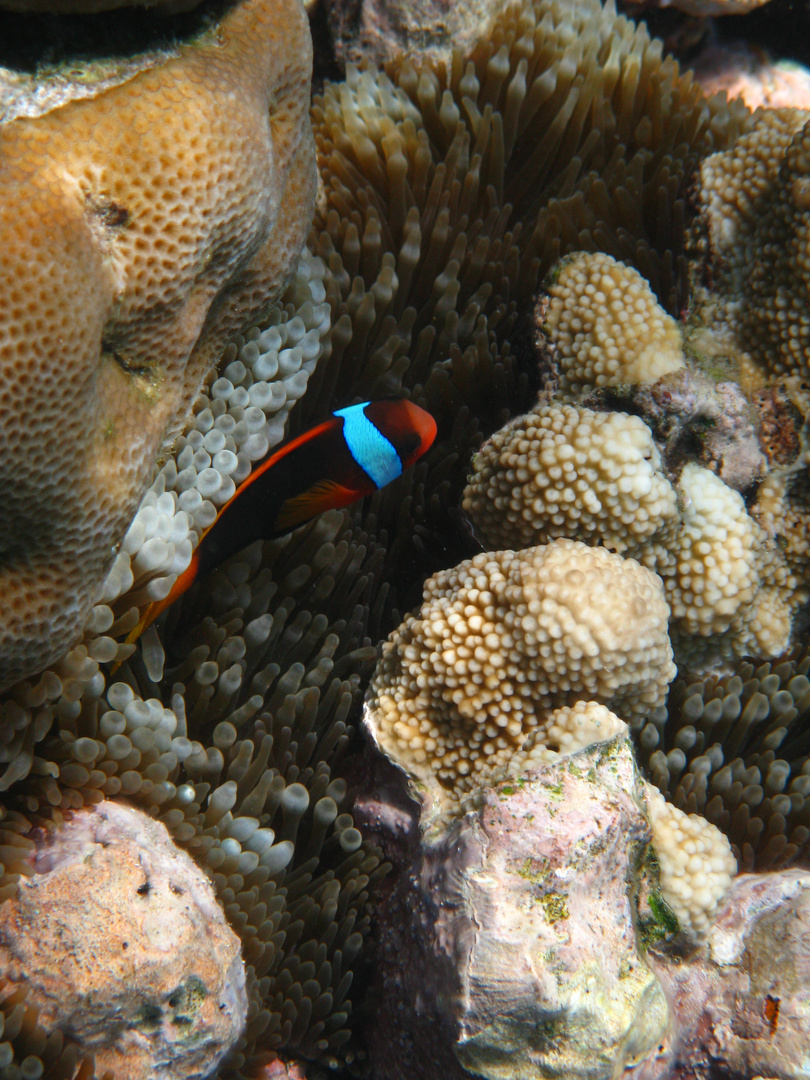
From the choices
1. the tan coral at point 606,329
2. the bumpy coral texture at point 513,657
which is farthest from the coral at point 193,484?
the tan coral at point 606,329

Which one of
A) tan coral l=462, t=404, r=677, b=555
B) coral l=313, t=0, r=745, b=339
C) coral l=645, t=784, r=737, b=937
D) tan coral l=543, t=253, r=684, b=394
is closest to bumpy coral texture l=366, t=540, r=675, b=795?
tan coral l=462, t=404, r=677, b=555

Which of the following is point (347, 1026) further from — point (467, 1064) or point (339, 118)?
point (339, 118)

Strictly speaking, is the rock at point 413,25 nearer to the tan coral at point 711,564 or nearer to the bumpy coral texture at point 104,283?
the bumpy coral texture at point 104,283

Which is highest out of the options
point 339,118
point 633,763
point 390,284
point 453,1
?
point 453,1

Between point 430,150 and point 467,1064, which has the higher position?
point 430,150

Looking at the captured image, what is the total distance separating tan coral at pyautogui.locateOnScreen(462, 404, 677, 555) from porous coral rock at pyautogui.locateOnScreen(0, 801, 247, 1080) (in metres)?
1.13

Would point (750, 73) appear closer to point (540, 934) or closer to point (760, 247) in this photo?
point (760, 247)

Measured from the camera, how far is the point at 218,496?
165cm

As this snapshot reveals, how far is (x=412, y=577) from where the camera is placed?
7.68ft

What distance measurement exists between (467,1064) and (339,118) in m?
2.73

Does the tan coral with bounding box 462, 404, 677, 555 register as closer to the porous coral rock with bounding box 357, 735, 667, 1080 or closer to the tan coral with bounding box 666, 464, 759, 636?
the tan coral with bounding box 666, 464, 759, 636

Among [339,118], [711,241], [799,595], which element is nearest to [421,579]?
[799,595]

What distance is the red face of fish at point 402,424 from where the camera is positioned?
1846mm

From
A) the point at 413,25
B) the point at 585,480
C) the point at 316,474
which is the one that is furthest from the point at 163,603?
the point at 413,25
